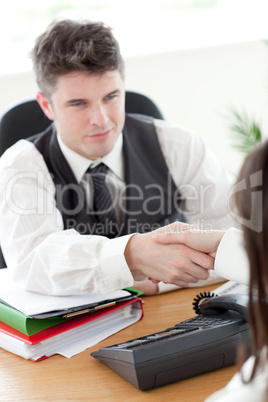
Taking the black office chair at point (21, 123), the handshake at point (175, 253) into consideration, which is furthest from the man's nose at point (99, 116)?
the handshake at point (175, 253)

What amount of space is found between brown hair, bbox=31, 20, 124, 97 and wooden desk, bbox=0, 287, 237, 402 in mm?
777

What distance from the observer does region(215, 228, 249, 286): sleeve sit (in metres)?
1.00

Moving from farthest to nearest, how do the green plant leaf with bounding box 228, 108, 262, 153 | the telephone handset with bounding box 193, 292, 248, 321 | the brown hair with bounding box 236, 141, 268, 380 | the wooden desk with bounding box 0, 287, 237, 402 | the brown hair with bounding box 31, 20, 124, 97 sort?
the green plant leaf with bounding box 228, 108, 262, 153 < the brown hair with bounding box 31, 20, 124, 97 < the telephone handset with bounding box 193, 292, 248, 321 < the wooden desk with bounding box 0, 287, 237, 402 < the brown hair with bounding box 236, 141, 268, 380

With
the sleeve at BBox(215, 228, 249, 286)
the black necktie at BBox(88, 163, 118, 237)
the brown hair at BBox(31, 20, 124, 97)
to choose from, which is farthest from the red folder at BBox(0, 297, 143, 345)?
the brown hair at BBox(31, 20, 124, 97)

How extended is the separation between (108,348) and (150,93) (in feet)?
7.61

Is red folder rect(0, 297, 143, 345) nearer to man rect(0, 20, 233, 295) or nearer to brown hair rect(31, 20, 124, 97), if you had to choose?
man rect(0, 20, 233, 295)

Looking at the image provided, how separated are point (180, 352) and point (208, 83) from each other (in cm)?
249

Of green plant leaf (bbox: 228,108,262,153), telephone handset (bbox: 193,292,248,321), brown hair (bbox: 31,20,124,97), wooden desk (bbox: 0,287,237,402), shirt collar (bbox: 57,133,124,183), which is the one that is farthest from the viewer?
→ green plant leaf (bbox: 228,108,262,153)

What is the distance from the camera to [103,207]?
5.29ft

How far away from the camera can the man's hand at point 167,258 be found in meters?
1.15

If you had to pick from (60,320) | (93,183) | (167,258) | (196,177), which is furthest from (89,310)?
(196,177)

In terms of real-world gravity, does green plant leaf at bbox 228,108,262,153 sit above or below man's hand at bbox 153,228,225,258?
above

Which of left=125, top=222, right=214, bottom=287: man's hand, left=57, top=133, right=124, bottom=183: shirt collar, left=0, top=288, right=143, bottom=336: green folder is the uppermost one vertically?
left=57, top=133, right=124, bottom=183: shirt collar

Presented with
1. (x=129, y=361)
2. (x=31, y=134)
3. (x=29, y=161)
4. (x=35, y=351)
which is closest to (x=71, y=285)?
(x=35, y=351)
